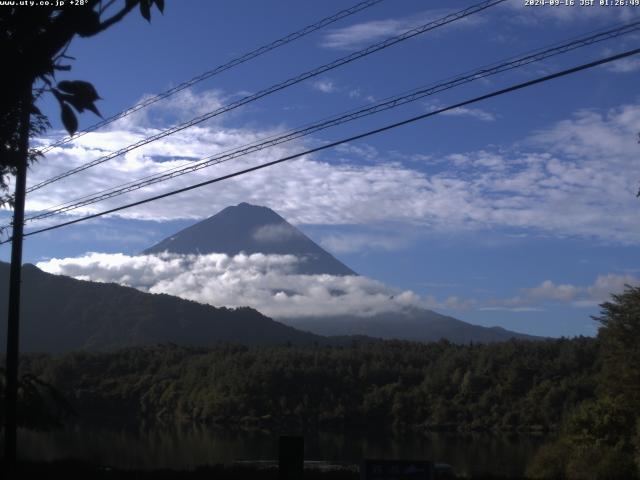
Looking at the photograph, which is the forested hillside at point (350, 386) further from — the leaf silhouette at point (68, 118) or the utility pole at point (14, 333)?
Answer: the leaf silhouette at point (68, 118)

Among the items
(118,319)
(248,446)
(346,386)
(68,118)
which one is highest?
(118,319)

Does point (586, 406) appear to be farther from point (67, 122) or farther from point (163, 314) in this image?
point (163, 314)

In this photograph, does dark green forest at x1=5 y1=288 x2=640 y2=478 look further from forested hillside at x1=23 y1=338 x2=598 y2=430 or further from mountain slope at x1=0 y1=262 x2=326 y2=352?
mountain slope at x1=0 y1=262 x2=326 y2=352

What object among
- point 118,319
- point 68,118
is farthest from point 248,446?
point 118,319

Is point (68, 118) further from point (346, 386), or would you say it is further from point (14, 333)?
point (346, 386)

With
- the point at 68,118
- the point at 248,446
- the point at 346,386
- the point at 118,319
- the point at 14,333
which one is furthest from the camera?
the point at 118,319

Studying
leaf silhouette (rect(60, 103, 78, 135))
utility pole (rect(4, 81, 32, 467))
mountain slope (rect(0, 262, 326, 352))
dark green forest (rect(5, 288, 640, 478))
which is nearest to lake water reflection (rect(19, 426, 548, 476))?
dark green forest (rect(5, 288, 640, 478))

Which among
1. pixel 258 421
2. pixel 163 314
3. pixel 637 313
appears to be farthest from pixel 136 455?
pixel 163 314
